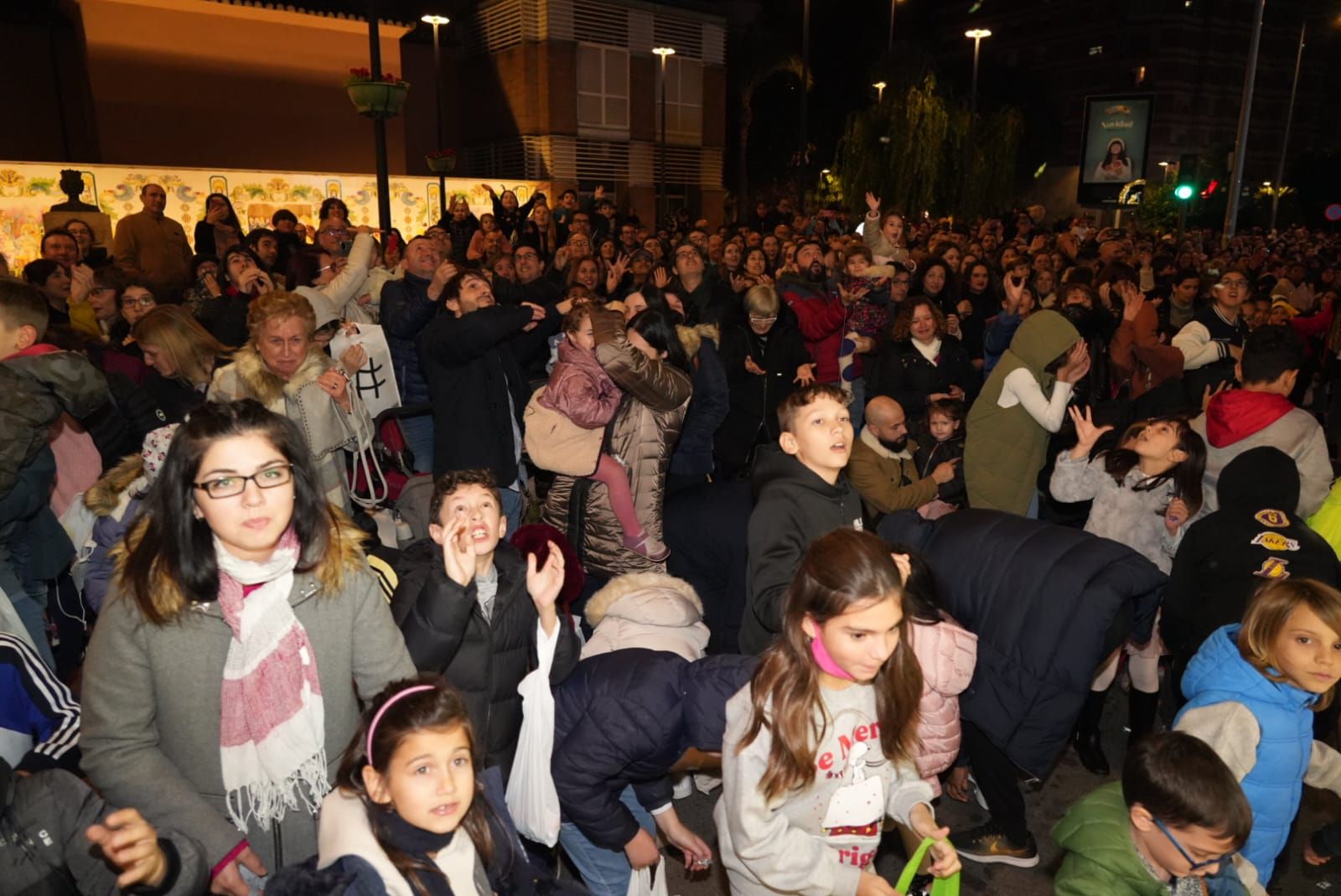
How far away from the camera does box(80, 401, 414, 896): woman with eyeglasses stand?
1941 mm

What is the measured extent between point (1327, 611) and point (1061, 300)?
4380 millimetres

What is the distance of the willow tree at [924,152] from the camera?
27312mm

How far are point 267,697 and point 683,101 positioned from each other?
27730mm

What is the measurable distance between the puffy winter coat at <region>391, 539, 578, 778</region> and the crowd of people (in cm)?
1

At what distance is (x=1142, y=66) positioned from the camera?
148 ft

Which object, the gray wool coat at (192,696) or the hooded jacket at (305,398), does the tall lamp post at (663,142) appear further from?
the gray wool coat at (192,696)

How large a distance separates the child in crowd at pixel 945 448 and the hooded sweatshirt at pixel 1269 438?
Answer: 1363 millimetres

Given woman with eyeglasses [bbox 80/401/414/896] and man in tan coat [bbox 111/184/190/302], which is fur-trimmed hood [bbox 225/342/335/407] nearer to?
woman with eyeglasses [bbox 80/401/414/896]

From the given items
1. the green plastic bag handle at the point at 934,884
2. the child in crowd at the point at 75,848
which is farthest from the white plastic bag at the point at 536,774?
the green plastic bag handle at the point at 934,884

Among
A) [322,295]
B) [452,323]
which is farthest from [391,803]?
[322,295]

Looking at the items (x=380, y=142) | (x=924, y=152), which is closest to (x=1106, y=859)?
(x=380, y=142)

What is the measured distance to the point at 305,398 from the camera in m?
4.05

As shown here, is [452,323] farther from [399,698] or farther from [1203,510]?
[1203,510]

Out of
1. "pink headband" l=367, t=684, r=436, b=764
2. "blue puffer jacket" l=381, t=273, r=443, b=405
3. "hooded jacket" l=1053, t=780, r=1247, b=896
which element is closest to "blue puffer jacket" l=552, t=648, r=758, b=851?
"pink headband" l=367, t=684, r=436, b=764
